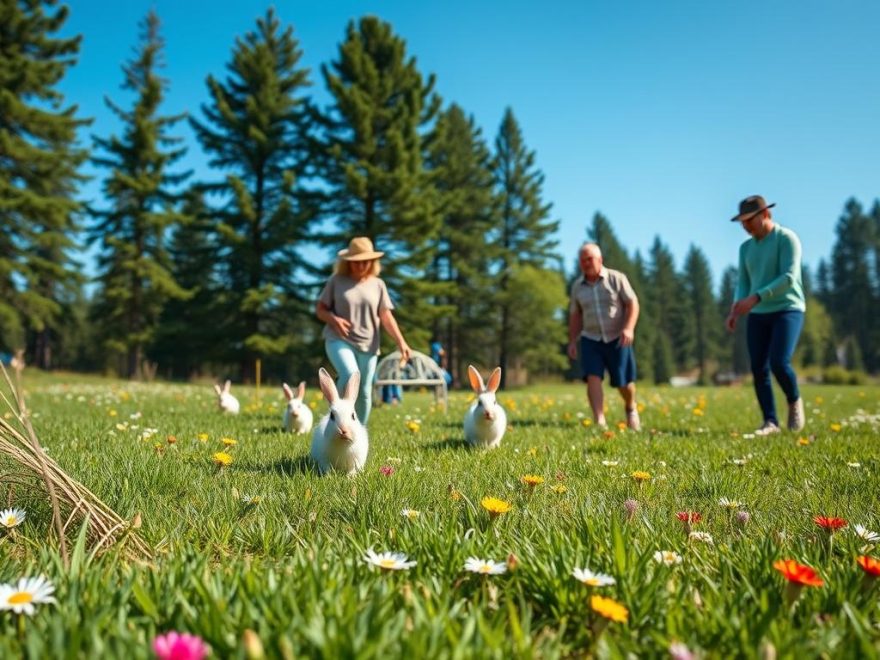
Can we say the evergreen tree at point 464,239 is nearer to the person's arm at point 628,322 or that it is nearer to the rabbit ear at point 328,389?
the person's arm at point 628,322

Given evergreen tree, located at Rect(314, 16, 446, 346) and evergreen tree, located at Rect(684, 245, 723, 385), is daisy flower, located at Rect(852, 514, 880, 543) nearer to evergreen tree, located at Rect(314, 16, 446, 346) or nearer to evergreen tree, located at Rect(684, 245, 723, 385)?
evergreen tree, located at Rect(314, 16, 446, 346)

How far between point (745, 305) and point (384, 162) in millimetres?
22796

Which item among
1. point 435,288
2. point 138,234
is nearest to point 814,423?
point 435,288

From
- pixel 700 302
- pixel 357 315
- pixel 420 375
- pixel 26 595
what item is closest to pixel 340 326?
pixel 357 315

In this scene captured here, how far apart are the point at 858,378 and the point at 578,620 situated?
42.0m

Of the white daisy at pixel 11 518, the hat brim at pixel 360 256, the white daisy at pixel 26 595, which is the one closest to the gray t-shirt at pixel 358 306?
the hat brim at pixel 360 256

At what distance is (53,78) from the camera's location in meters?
24.9

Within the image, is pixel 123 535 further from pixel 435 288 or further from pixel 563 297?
pixel 563 297

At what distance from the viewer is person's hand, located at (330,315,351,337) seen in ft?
15.3

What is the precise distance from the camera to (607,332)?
593cm

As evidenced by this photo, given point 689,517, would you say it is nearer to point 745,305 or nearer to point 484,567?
point 484,567

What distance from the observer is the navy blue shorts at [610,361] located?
19.4 ft

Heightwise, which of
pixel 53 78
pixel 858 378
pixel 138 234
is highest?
pixel 53 78

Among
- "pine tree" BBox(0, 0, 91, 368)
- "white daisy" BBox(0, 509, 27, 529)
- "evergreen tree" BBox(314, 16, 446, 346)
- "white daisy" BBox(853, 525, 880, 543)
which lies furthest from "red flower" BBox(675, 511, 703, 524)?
"pine tree" BBox(0, 0, 91, 368)
